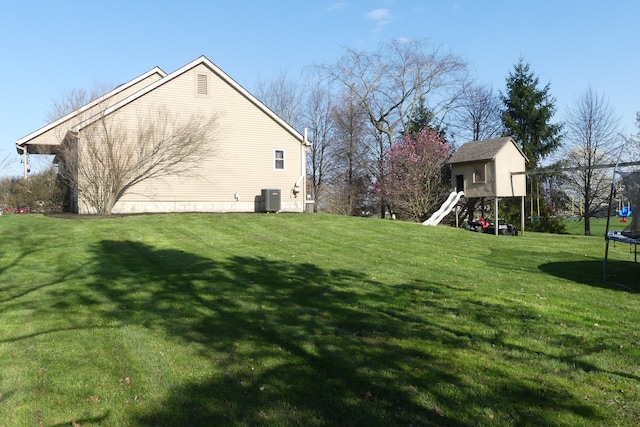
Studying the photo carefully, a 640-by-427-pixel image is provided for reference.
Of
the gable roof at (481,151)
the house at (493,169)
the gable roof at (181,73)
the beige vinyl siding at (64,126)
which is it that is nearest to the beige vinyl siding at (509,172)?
the house at (493,169)

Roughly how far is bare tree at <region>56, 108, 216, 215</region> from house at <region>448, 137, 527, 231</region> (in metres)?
14.5

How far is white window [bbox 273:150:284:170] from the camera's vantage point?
23453 mm

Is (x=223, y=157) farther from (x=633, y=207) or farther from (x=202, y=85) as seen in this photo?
(x=633, y=207)

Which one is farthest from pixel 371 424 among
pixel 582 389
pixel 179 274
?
pixel 179 274

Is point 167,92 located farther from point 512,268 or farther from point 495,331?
point 495,331

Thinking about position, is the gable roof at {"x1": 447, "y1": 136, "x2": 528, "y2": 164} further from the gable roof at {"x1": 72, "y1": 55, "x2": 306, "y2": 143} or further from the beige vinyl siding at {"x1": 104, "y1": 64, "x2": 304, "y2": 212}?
the beige vinyl siding at {"x1": 104, "y1": 64, "x2": 304, "y2": 212}

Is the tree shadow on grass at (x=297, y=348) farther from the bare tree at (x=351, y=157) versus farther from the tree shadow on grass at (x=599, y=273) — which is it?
the bare tree at (x=351, y=157)

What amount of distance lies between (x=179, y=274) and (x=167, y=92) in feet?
49.0

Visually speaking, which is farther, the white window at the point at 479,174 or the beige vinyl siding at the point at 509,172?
the white window at the point at 479,174

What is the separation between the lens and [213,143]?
2173cm

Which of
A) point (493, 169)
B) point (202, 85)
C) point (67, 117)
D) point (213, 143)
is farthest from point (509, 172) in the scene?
point (67, 117)

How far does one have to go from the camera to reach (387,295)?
6.76m

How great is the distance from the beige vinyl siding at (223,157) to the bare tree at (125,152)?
16.5 inches

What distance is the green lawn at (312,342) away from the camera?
350cm
